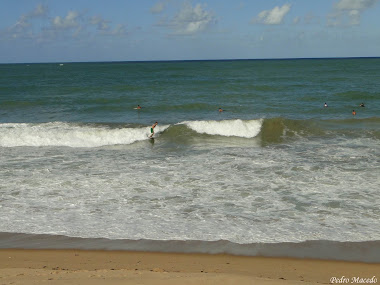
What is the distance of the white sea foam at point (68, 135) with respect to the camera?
21922 millimetres

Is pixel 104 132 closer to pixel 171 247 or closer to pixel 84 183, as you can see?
pixel 84 183

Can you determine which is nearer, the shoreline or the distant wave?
the shoreline

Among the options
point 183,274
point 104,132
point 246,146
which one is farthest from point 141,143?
point 183,274

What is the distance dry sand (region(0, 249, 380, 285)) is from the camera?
7.82 m

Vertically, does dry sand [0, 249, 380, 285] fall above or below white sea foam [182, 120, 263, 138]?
below

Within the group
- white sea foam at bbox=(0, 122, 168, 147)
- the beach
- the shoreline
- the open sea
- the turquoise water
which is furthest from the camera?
the turquoise water

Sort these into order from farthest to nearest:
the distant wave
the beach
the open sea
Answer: the distant wave
the open sea
the beach

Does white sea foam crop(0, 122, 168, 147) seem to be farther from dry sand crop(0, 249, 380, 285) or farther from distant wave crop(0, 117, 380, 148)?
dry sand crop(0, 249, 380, 285)

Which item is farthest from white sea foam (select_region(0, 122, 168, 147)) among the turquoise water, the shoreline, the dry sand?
the dry sand

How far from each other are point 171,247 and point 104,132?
1519cm

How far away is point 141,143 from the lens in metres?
22.3

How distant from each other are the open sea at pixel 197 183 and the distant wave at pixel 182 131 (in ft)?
0.22

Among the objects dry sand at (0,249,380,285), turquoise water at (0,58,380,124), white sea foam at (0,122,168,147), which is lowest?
dry sand at (0,249,380,285)

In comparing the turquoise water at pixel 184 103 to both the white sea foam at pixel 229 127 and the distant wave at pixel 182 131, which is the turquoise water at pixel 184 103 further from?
the white sea foam at pixel 229 127
